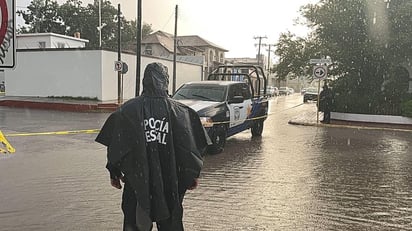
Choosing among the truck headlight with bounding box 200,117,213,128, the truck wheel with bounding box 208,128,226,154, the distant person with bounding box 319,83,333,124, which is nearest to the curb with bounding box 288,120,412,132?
the distant person with bounding box 319,83,333,124

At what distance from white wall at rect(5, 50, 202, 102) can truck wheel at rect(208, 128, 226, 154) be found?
59.4 ft

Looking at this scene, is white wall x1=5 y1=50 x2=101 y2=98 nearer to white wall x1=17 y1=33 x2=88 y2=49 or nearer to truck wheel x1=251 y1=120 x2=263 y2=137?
white wall x1=17 y1=33 x2=88 y2=49

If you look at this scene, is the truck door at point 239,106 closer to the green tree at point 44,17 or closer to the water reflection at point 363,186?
the water reflection at point 363,186

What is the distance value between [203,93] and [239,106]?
1.11 m

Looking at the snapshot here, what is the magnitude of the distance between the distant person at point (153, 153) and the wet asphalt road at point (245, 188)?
66.4 inches

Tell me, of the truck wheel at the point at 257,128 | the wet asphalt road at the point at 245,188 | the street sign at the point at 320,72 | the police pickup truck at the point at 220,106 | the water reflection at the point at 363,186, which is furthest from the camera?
the street sign at the point at 320,72

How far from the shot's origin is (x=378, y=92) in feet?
67.7

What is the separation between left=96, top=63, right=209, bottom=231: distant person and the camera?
2971mm

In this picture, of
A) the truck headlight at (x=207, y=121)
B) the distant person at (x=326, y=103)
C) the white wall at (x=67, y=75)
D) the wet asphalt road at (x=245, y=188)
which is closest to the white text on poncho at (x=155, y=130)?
the wet asphalt road at (x=245, y=188)

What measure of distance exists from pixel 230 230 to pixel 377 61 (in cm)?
1781

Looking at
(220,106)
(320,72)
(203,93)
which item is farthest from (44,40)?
(220,106)

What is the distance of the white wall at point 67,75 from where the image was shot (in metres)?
26.7

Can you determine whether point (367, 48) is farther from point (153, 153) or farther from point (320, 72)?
point (153, 153)

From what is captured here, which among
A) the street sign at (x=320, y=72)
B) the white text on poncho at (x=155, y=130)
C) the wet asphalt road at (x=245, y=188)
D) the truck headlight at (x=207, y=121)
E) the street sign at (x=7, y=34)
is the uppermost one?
the street sign at (x=320, y=72)
